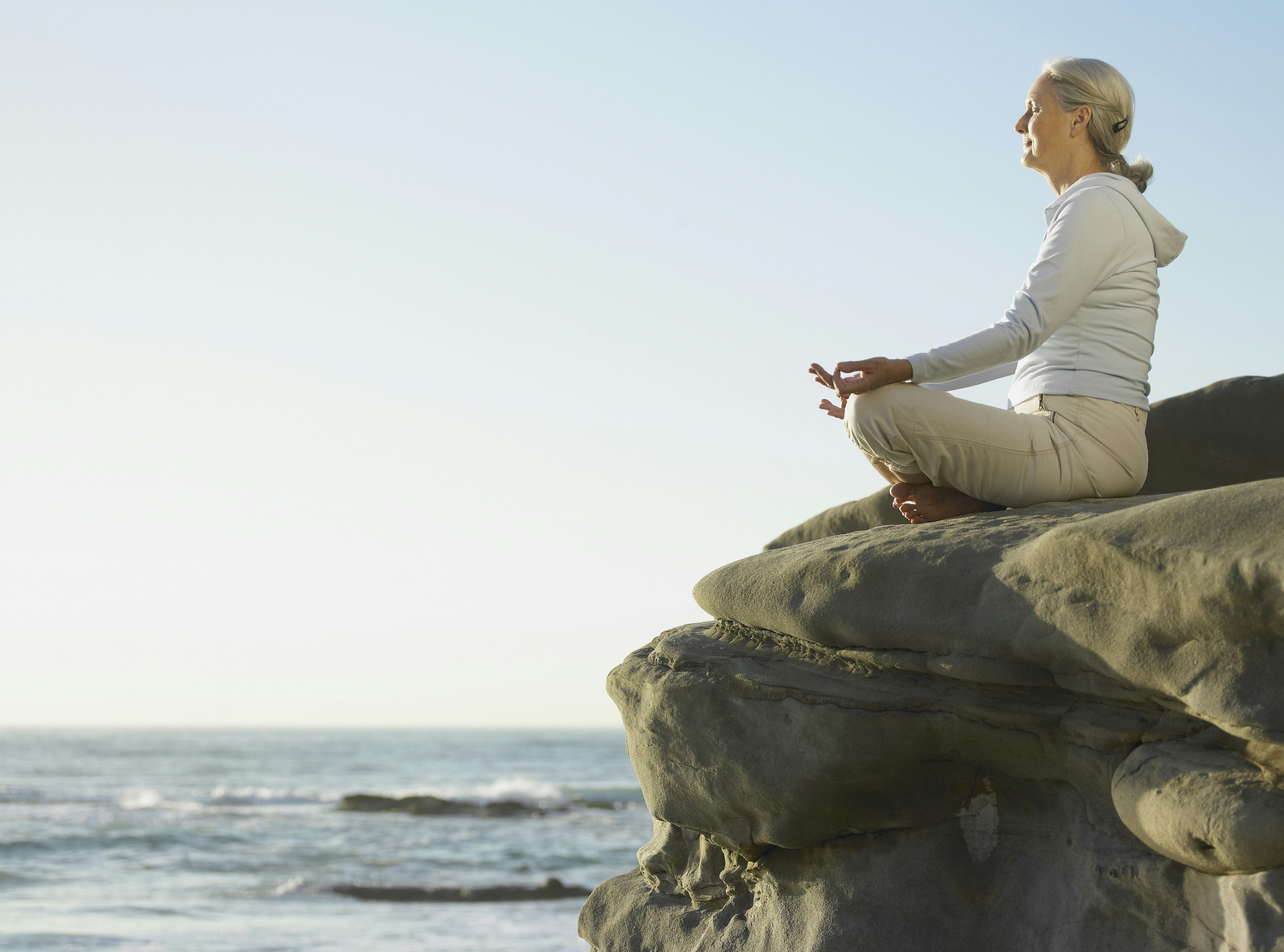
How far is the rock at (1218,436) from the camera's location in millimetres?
4285

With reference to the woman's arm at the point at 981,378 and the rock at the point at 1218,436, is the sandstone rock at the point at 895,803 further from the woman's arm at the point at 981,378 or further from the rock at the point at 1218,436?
the rock at the point at 1218,436

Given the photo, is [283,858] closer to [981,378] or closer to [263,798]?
[263,798]

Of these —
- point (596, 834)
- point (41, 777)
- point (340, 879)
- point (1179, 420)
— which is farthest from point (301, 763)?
point (1179, 420)

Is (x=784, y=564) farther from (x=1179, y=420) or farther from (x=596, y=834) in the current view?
(x=596, y=834)

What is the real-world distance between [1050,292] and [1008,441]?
1.45 feet

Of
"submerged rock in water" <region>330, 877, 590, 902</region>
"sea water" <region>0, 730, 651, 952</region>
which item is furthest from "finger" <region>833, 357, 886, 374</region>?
"submerged rock in water" <region>330, 877, 590, 902</region>

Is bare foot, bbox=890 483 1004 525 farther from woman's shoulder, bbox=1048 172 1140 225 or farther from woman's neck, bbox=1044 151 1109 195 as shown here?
woman's neck, bbox=1044 151 1109 195

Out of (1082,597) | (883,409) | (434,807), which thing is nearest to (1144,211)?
(883,409)

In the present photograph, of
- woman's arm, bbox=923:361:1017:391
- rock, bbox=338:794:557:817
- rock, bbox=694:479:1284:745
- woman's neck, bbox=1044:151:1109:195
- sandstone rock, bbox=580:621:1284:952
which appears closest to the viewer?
rock, bbox=694:479:1284:745

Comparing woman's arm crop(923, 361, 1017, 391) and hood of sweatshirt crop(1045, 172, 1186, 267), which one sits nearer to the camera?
hood of sweatshirt crop(1045, 172, 1186, 267)

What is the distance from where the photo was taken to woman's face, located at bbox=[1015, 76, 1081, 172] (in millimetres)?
3400

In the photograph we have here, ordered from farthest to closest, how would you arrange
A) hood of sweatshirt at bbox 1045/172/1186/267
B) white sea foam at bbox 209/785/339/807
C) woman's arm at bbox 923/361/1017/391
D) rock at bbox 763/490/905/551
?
white sea foam at bbox 209/785/339/807, rock at bbox 763/490/905/551, woman's arm at bbox 923/361/1017/391, hood of sweatshirt at bbox 1045/172/1186/267

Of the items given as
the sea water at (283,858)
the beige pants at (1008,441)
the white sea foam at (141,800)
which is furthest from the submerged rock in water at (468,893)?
the white sea foam at (141,800)

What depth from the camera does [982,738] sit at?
3059 millimetres
